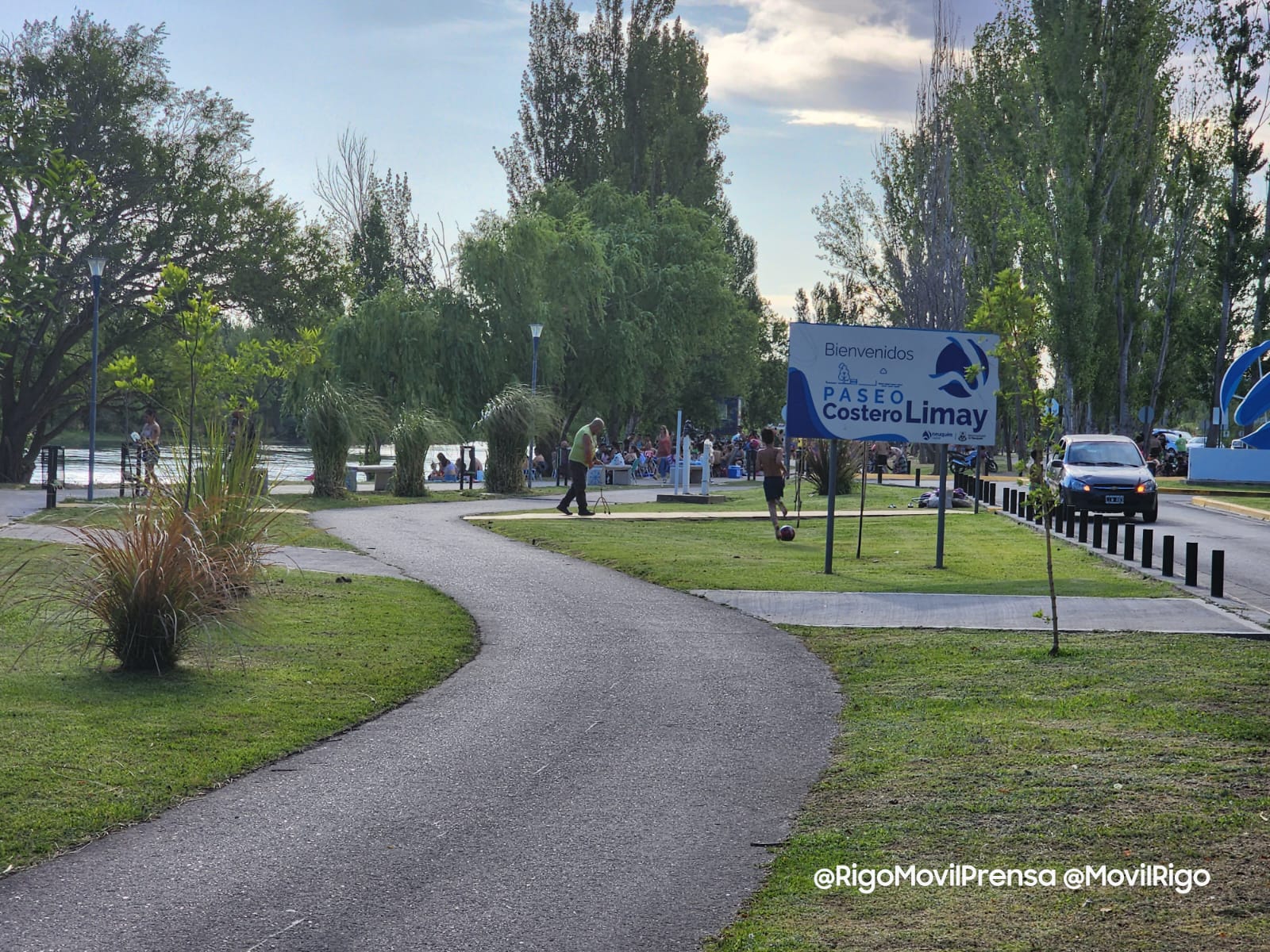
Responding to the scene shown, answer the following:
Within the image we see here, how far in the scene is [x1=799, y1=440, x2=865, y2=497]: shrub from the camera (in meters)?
30.9

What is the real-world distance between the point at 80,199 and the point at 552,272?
1459 centimetres

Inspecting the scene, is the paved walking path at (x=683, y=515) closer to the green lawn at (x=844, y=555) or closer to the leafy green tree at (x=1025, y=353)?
the green lawn at (x=844, y=555)

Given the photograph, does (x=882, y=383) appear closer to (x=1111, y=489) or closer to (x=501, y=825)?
(x=1111, y=489)

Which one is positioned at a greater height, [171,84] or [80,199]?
[171,84]

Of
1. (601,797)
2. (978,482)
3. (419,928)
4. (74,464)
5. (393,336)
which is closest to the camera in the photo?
(419,928)

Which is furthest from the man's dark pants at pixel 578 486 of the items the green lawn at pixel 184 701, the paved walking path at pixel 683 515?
the green lawn at pixel 184 701

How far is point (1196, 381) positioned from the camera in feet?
200

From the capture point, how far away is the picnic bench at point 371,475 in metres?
32.0

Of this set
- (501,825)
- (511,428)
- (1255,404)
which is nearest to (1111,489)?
(1255,404)

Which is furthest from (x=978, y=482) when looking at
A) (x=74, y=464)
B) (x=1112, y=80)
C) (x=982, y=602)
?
(x=74, y=464)

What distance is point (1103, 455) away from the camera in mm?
26562

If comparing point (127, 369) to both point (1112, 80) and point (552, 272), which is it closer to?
point (552, 272)

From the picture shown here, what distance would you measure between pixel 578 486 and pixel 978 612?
12.8 meters

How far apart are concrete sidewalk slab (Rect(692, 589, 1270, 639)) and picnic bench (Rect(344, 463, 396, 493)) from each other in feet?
59.5
